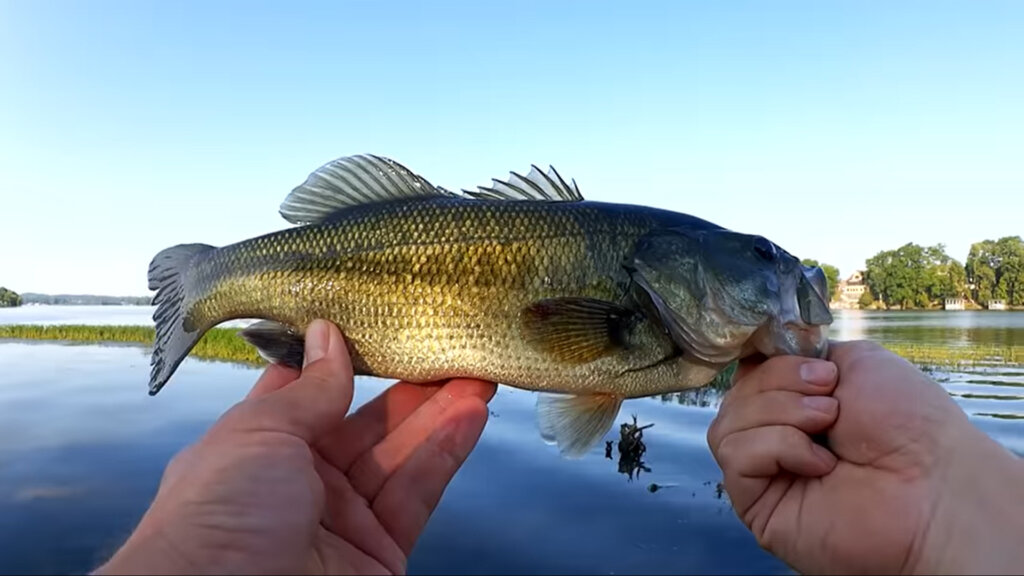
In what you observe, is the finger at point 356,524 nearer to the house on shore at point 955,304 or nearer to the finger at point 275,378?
the finger at point 275,378

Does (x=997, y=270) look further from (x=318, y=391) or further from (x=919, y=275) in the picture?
(x=318, y=391)

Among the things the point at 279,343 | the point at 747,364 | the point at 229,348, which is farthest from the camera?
the point at 229,348

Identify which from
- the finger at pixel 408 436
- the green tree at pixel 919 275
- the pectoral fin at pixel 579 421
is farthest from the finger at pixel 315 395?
the green tree at pixel 919 275

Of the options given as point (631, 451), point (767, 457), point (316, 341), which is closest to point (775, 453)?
point (767, 457)

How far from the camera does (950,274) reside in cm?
10238

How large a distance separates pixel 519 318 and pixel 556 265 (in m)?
0.30

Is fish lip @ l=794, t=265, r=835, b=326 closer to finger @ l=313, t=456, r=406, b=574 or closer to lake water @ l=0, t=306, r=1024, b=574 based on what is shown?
finger @ l=313, t=456, r=406, b=574

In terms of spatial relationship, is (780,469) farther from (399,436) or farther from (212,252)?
(212,252)

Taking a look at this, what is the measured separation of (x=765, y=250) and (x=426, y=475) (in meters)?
1.83

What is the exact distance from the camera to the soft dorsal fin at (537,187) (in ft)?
11.6

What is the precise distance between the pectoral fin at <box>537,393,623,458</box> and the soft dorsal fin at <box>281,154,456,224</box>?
3.96 ft

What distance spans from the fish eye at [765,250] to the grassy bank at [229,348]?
21.1m

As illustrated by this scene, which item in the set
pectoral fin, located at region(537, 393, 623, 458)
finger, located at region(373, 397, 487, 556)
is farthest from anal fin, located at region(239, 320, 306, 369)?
pectoral fin, located at region(537, 393, 623, 458)

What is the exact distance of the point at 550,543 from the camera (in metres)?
9.05
